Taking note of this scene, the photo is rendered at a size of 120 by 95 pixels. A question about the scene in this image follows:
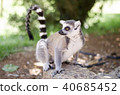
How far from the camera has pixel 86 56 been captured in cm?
513

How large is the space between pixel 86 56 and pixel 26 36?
7.05 feet

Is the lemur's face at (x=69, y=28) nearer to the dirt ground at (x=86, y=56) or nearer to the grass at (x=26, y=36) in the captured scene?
the dirt ground at (x=86, y=56)

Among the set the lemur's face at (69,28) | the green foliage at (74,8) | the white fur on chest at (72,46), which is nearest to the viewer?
the lemur's face at (69,28)

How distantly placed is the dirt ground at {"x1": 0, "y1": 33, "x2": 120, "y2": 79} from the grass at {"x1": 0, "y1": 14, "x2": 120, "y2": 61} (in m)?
0.20

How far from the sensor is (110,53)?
534 cm

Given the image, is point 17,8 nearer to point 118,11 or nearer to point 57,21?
point 57,21

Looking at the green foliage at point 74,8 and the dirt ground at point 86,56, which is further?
the green foliage at point 74,8

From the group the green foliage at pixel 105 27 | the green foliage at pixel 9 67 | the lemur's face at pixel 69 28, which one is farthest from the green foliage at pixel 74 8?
the lemur's face at pixel 69 28

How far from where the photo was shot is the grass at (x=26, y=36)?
16.3 ft

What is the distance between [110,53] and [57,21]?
2.60 meters

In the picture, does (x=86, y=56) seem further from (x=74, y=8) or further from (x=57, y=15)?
(x=57, y=15)

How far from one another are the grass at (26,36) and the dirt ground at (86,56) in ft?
0.65

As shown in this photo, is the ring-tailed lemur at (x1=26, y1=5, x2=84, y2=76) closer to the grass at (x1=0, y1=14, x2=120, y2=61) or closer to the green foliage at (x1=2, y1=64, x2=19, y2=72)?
the green foliage at (x1=2, y1=64, x2=19, y2=72)

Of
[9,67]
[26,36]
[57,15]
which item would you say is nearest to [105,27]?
[57,15]
